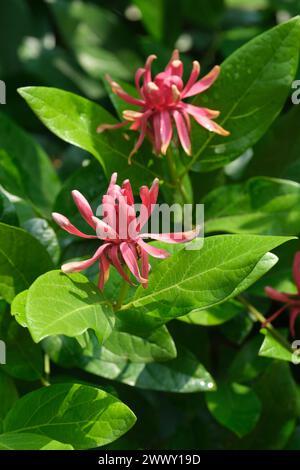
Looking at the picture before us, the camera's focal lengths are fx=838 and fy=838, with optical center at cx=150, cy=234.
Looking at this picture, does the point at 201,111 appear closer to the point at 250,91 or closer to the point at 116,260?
the point at 250,91

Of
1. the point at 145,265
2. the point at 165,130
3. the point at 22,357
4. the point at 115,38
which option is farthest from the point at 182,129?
the point at 115,38

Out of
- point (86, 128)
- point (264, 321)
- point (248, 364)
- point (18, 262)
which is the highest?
point (86, 128)

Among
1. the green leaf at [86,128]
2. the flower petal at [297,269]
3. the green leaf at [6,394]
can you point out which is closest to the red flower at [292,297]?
the flower petal at [297,269]

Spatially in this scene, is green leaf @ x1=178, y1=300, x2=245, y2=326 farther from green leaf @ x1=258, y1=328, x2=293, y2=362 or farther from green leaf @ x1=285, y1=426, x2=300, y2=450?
green leaf @ x1=285, y1=426, x2=300, y2=450

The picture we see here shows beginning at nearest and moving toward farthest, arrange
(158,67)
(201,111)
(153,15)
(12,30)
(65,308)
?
(65,308) → (201,111) → (158,67) → (153,15) → (12,30)

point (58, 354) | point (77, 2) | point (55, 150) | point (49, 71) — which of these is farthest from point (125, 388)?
point (77, 2)

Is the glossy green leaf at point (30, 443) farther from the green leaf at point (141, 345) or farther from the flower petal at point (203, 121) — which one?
the flower petal at point (203, 121)
